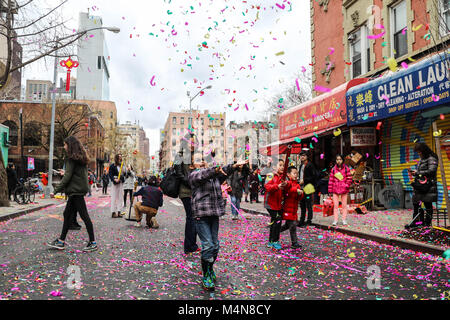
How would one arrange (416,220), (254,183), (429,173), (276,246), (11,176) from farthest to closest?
1. (254,183)
2. (11,176)
3. (416,220)
4. (429,173)
5. (276,246)

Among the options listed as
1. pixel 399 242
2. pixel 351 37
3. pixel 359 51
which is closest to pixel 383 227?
pixel 399 242

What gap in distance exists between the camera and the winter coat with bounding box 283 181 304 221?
21.7 feet

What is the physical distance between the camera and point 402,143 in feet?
39.7

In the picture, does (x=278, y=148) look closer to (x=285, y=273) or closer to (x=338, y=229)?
(x=338, y=229)

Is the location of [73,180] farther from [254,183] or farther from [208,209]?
[254,183]

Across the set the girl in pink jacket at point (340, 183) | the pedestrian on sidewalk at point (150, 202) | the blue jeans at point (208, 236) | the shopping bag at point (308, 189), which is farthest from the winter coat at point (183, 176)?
the girl in pink jacket at point (340, 183)

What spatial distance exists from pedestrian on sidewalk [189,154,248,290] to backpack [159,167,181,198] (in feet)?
5.24

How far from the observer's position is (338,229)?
8.63 m

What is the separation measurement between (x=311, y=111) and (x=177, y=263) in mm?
11683

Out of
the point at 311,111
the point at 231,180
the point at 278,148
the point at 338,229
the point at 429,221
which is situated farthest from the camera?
the point at 278,148

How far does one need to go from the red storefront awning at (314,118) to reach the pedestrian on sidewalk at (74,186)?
31.6 feet

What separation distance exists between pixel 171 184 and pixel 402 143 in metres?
9.28

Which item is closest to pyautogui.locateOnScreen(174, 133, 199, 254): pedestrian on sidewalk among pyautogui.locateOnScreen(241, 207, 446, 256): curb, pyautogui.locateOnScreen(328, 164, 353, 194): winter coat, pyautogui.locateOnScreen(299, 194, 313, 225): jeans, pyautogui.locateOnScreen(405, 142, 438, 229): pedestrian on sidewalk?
pyautogui.locateOnScreen(241, 207, 446, 256): curb
